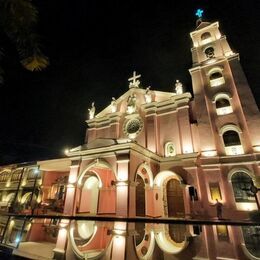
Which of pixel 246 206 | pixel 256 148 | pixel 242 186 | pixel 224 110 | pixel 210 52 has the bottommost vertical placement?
pixel 246 206

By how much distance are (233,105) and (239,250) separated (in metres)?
12.8

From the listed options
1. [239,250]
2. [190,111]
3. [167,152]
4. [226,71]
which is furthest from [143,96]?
[239,250]

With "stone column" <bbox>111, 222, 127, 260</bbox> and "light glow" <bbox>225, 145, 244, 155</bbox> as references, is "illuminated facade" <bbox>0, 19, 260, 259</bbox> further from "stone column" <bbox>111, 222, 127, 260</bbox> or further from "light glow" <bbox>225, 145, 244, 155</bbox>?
"stone column" <bbox>111, 222, 127, 260</bbox>

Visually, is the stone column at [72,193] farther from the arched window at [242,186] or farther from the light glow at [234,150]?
the light glow at [234,150]

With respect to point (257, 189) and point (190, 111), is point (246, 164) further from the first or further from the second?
point (190, 111)

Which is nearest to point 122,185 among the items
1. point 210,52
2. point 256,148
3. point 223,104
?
point 256,148

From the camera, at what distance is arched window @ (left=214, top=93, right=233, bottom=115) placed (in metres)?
15.2

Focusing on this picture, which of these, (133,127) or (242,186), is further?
(133,127)

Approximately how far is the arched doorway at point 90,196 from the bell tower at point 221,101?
10146 mm

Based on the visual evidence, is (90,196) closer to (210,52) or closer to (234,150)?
(234,150)

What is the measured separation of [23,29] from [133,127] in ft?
54.1

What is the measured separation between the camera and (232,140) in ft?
46.3

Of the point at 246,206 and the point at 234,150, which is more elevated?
the point at 234,150

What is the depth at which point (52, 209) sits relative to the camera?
17.6 metres
